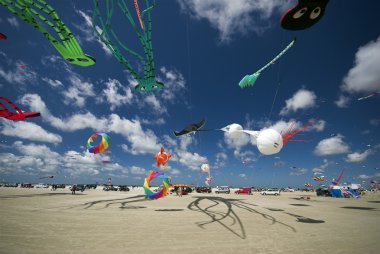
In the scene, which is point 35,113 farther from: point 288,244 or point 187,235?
point 288,244

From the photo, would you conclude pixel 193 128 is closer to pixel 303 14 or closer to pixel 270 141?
pixel 270 141

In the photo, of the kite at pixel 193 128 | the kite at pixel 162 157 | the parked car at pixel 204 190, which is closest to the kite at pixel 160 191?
the kite at pixel 193 128

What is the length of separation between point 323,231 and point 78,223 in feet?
43.1

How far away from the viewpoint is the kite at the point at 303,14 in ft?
21.7

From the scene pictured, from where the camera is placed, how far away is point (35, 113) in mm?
13836

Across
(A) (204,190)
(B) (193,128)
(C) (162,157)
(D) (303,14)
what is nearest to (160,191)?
(B) (193,128)

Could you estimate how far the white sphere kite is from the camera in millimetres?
11191

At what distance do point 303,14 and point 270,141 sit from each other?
622 cm

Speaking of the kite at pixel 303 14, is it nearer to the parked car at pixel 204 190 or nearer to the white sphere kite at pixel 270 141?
the white sphere kite at pixel 270 141

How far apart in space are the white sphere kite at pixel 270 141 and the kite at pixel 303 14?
220 inches

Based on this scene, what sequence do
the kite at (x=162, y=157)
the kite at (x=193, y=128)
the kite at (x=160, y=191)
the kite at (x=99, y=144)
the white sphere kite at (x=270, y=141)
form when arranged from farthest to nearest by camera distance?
1. the kite at (x=162, y=157)
2. the kite at (x=99, y=144)
3. the kite at (x=193, y=128)
4. the kite at (x=160, y=191)
5. the white sphere kite at (x=270, y=141)

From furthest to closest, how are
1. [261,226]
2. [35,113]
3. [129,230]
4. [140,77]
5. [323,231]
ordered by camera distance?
[35,113], [140,77], [261,226], [323,231], [129,230]

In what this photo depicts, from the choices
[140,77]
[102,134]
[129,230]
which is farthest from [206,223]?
[102,134]

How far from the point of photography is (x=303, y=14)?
22.8 ft
